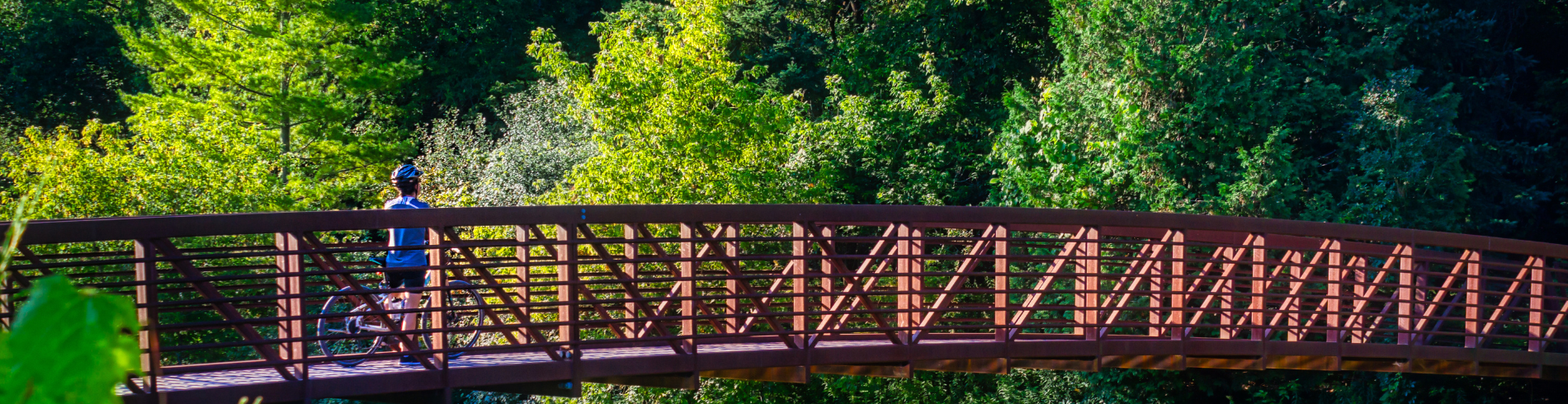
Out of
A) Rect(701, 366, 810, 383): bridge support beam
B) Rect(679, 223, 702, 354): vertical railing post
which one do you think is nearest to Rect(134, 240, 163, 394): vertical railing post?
Rect(679, 223, 702, 354): vertical railing post

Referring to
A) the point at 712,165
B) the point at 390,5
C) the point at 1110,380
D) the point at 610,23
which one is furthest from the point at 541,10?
the point at 1110,380

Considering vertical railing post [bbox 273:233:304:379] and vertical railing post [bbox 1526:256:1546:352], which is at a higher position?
vertical railing post [bbox 273:233:304:379]

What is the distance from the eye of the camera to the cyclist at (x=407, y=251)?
5.97 metres

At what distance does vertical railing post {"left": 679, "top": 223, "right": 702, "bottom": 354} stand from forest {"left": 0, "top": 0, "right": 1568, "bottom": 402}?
30.4 feet

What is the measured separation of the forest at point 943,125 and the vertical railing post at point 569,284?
31.9ft

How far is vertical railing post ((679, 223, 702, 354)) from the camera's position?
642 cm

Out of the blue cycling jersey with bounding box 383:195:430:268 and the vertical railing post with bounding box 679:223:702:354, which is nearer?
the blue cycling jersey with bounding box 383:195:430:268

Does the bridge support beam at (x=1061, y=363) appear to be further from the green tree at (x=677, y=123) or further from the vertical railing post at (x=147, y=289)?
the green tree at (x=677, y=123)

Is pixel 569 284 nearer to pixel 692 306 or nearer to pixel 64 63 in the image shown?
pixel 692 306

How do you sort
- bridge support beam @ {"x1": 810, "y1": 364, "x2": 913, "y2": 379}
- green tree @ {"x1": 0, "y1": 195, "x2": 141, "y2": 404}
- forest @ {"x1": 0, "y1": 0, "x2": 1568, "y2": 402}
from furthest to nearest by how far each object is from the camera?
forest @ {"x1": 0, "y1": 0, "x2": 1568, "y2": 402}
bridge support beam @ {"x1": 810, "y1": 364, "x2": 913, "y2": 379}
green tree @ {"x1": 0, "y1": 195, "x2": 141, "y2": 404}

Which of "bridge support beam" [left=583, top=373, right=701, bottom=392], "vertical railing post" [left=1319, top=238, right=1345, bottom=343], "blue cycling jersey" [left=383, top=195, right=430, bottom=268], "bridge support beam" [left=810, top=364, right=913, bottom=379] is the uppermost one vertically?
"blue cycling jersey" [left=383, top=195, right=430, bottom=268]

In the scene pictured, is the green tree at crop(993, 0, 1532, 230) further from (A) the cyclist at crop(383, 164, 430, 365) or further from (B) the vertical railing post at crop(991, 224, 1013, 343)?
(A) the cyclist at crop(383, 164, 430, 365)

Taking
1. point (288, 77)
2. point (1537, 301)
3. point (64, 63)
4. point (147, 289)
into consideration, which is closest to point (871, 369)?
point (147, 289)

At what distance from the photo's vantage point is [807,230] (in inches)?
270
